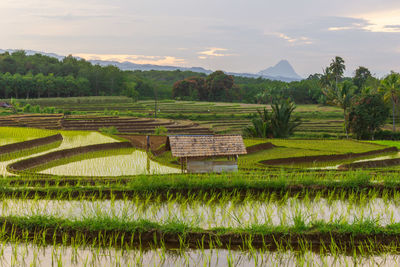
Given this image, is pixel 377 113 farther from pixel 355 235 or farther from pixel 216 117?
pixel 355 235

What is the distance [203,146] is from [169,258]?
6.54 metres

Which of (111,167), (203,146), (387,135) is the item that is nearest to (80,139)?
(111,167)

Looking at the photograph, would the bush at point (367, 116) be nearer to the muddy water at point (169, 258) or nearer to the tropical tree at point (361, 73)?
the muddy water at point (169, 258)

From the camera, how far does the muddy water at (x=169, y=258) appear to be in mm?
5354

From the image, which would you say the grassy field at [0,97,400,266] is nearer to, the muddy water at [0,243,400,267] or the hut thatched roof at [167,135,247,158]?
the muddy water at [0,243,400,267]

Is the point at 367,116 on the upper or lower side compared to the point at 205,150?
upper

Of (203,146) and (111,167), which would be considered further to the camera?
(111,167)

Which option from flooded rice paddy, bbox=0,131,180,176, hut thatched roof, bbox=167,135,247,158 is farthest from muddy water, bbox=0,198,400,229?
hut thatched roof, bbox=167,135,247,158

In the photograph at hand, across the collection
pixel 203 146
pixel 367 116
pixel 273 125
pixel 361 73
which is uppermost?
pixel 361 73

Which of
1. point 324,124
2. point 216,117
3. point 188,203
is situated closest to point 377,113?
point 324,124

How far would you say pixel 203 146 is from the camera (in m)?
11.9

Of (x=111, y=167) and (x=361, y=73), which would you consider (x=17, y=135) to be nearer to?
(x=111, y=167)

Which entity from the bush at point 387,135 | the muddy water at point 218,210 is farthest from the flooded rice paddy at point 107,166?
the bush at point 387,135

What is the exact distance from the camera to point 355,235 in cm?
612
